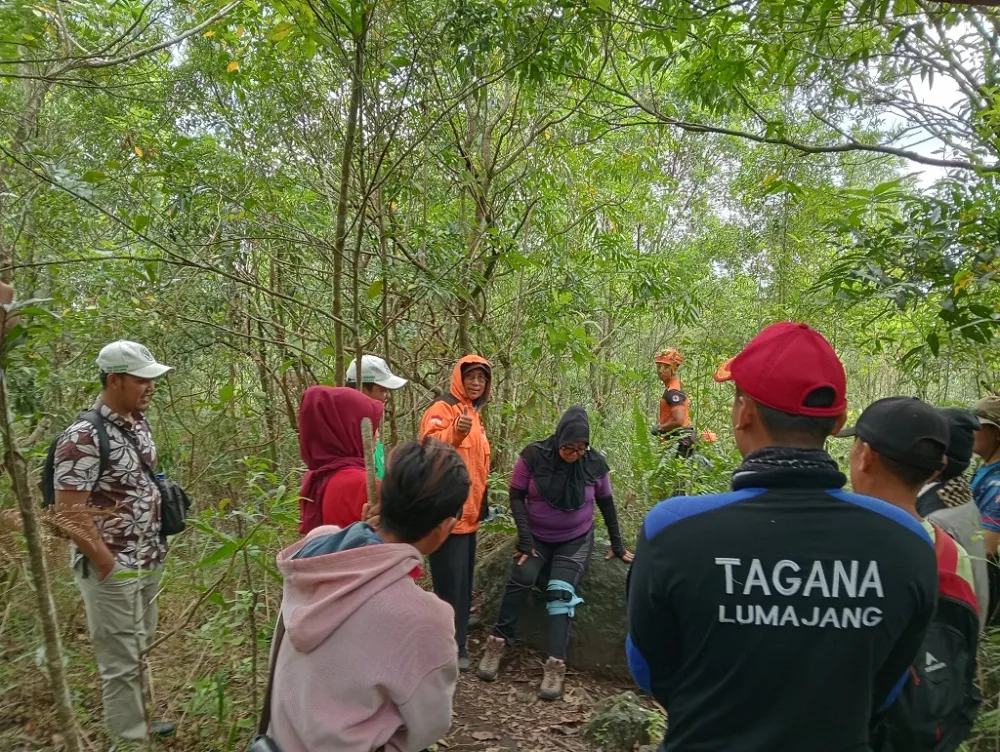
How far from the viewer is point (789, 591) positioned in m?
1.33

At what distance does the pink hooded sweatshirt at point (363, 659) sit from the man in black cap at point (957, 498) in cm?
180

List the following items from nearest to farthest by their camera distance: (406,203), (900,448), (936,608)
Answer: (936,608) → (900,448) → (406,203)

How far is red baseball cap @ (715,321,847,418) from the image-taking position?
1443 mm

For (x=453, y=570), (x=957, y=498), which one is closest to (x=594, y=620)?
(x=453, y=570)

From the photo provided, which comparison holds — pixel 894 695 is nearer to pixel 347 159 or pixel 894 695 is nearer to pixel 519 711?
pixel 519 711

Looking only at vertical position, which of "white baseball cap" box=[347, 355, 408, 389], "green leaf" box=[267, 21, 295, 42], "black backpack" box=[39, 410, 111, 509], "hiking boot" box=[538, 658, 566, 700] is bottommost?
"hiking boot" box=[538, 658, 566, 700]

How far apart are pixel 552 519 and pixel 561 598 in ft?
1.64

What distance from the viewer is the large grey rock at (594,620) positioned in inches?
165

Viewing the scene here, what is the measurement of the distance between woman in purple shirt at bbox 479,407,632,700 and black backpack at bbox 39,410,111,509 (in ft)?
7.74

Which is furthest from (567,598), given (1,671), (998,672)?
(1,671)

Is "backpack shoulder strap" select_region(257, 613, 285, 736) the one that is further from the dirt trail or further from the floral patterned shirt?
the dirt trail

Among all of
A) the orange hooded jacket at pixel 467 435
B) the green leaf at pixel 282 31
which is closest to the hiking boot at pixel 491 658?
the orange hooded jacket at pixel 467 435

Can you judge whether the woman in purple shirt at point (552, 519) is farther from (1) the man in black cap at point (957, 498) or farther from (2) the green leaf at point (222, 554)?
(2) the green leaf at point (222, 554)

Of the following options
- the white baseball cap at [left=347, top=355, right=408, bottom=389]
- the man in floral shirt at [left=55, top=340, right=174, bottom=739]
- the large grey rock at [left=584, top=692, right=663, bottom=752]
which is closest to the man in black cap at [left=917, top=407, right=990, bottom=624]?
the large grey rock at [left=584, top=692, right=663, bottom=752]
